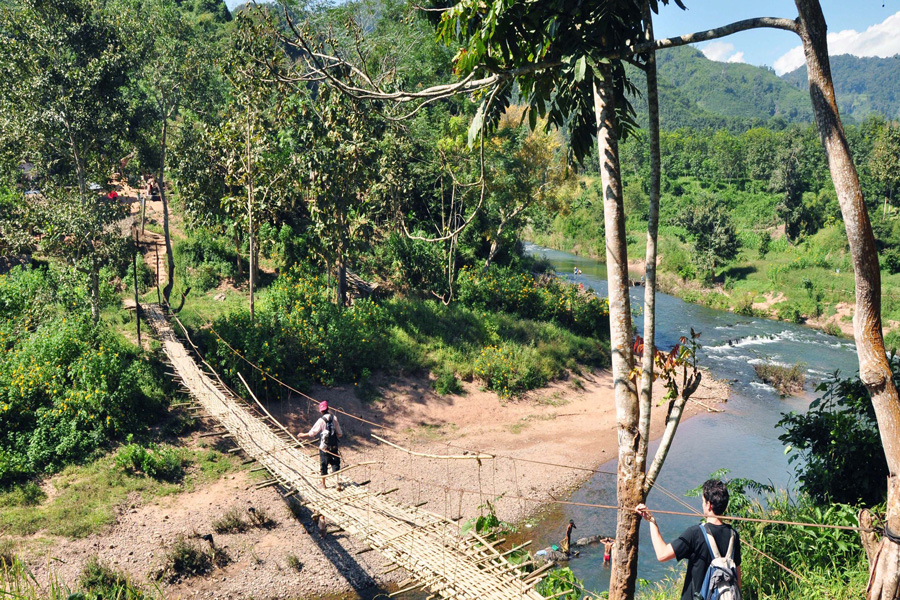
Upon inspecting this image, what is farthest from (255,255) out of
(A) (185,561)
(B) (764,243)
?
(B) (764,243)

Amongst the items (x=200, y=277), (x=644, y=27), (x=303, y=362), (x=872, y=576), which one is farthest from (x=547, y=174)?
(x=872, y=576)

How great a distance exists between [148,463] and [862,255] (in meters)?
11.7

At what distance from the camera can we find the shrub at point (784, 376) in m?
18.5

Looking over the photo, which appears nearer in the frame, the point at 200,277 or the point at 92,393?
the point at 92,393

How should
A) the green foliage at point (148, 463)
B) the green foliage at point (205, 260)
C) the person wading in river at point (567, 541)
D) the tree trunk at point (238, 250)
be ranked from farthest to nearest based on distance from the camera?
the green foliage at point (205, 260) < the tree trunk at point (238, 250) < the green foliage at point (148, 463) < the person wading in river at point (567, 541)

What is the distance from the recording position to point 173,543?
31.4 feet

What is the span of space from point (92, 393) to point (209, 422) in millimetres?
2350

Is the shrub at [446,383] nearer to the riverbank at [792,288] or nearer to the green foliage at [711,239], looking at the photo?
the riverbank at [792,288]

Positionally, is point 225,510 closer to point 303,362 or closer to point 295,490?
point 295,490

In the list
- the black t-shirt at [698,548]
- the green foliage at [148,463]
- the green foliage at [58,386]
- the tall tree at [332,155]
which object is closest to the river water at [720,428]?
the black t-shirt at [698,548]

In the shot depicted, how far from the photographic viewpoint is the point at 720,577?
345cm

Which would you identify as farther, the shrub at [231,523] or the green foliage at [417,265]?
the green foliage at [417,265]

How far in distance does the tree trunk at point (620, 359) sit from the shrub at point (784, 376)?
16.6 metres

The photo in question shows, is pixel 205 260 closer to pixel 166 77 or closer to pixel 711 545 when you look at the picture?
pixel 166 77
